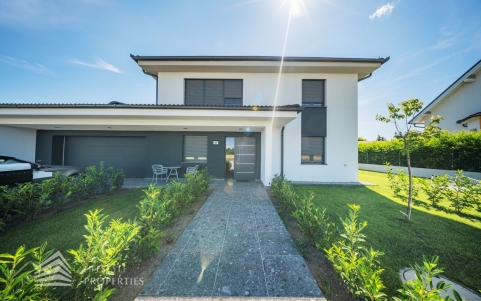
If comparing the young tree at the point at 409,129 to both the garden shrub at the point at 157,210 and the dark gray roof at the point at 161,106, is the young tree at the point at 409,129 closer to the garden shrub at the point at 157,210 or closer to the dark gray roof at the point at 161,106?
the dark gray roof at the point at 161,106

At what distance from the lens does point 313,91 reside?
9.07 metres

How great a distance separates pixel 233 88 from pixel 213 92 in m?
1.20

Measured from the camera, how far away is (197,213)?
14.3ft

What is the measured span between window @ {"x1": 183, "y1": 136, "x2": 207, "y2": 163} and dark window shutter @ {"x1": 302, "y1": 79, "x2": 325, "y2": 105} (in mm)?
6333

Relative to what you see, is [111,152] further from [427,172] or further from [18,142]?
[427,172]

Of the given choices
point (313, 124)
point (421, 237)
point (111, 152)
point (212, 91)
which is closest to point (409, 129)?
point (421, 237)

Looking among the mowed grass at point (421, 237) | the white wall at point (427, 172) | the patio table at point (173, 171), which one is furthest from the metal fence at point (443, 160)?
the patio table at point (173, 171)

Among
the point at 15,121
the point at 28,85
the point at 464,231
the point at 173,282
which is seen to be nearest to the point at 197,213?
the point at 173,282

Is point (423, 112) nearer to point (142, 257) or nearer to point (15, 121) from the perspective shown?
point (142, 257)

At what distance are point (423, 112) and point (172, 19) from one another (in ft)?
77.0

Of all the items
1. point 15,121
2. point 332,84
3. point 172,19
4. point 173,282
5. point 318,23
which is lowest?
Result: point 173,282

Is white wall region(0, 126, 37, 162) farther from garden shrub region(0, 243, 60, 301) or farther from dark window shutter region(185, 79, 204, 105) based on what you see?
garden shrub region(0, 243, 60, 301)

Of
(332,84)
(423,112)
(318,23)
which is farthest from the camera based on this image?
(423,112)

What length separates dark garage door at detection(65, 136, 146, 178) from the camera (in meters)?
9.36
